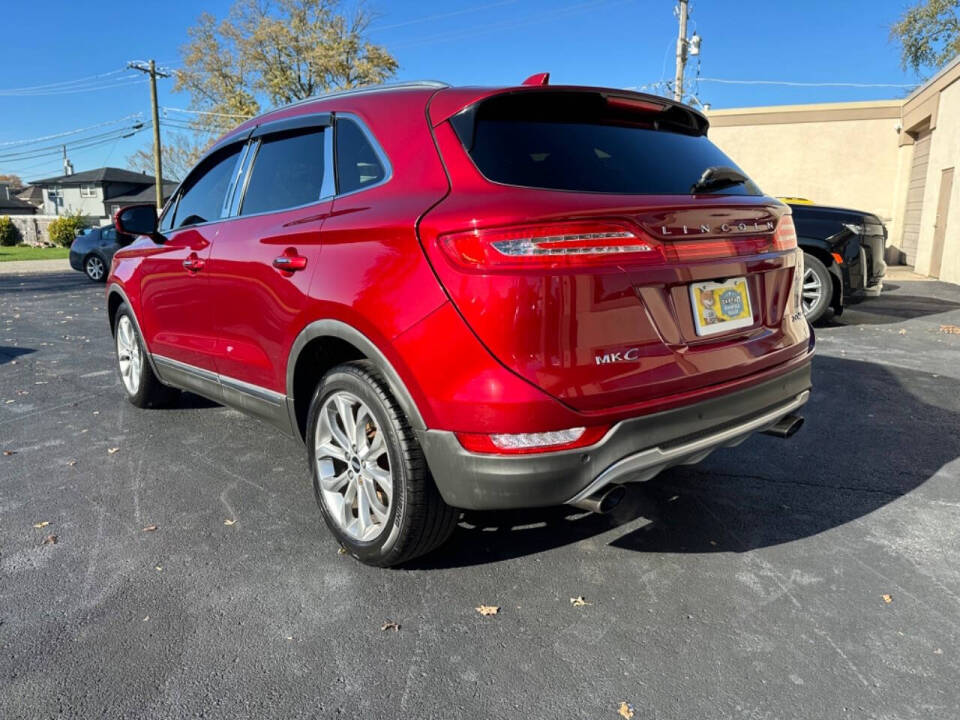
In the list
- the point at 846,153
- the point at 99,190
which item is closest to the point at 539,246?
the point at 846,153

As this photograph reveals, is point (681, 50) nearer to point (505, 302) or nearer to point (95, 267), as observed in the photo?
point (95, 267)

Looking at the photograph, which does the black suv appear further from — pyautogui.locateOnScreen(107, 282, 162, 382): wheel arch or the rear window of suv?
pyautogui.locateOnScreen(107, 282, 162, 382): wheel arch

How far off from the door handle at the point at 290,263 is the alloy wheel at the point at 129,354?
7.76 ft

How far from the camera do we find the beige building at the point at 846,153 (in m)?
18.3

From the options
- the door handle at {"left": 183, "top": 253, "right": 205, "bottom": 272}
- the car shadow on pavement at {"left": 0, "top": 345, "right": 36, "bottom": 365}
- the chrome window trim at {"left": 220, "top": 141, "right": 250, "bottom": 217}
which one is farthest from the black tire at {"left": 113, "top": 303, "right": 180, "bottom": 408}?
the car shadow on pavement at {"left": 0, "top": 345, "right": 36, "bottom": 365}

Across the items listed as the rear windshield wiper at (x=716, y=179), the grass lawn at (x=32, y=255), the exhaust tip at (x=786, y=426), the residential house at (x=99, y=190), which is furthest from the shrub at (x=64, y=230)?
the exhaust tip at (x=786, y=426)

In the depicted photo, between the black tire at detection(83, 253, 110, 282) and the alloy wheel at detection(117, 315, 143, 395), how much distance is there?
14075 millimetres

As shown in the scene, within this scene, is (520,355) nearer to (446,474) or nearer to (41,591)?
(446,474)

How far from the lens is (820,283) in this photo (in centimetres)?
783

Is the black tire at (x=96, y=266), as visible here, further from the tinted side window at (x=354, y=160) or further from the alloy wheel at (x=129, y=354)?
the tinted side window at (x=354, y=160)

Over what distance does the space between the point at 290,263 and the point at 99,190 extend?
67560mm

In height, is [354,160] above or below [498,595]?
above

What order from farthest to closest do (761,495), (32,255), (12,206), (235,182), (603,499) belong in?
(12,206)
(32,255)
(235,182)
(761,495)
(603,499)

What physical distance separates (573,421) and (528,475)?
23 cm
